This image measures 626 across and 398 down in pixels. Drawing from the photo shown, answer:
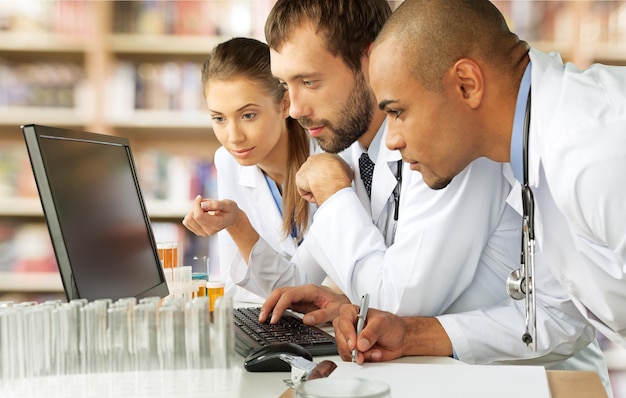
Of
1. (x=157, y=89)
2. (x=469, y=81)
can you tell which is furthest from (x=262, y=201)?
(x=157, y=89)

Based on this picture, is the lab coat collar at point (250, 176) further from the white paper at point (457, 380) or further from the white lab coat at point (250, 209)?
the white paper at point (457, 380)

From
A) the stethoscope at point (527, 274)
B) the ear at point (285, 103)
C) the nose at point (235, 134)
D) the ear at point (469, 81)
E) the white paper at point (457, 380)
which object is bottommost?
the white paper at point (457, 380)

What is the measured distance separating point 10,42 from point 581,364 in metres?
2.90

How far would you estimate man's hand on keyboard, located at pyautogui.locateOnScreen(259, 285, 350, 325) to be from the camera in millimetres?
1400

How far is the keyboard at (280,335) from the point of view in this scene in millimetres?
1182

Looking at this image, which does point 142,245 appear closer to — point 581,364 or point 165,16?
point 581,364

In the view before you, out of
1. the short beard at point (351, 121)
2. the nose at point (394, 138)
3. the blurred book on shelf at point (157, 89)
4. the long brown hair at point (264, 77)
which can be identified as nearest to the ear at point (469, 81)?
the nose at point (394, 138)

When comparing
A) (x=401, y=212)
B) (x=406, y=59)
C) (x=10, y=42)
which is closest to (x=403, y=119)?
(x=406, y=59)

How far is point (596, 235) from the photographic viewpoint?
110 cm

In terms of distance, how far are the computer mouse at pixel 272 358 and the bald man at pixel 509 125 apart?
12 cm

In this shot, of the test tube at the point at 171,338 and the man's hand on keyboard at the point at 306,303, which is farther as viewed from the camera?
the man's hand on keyboard at the point at 306,303

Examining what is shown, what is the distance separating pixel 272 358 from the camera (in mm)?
1015

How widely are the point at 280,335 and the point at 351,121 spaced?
0.78 meters

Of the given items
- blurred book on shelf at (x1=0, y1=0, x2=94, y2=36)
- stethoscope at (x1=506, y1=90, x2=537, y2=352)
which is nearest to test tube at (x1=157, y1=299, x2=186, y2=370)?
stethoscope at (x1=506, y1=90, x2=537, y2=352)
